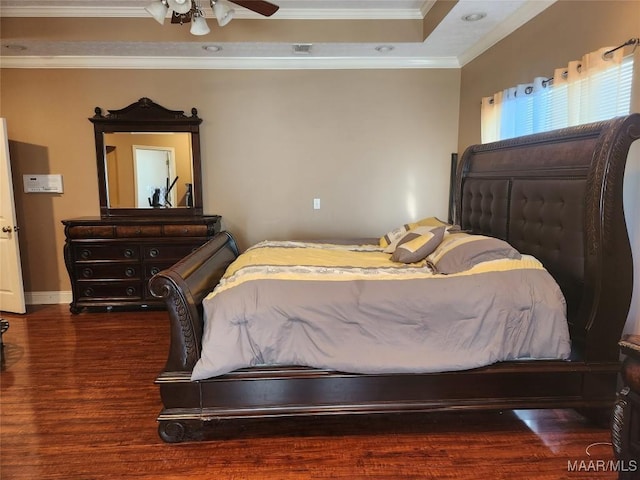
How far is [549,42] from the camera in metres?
2.70

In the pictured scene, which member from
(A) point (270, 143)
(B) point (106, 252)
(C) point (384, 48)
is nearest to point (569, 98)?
(C) point (384, 48)

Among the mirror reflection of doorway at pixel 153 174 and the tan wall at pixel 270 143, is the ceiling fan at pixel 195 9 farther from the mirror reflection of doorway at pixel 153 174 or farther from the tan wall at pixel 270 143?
the mirror reflection of doorway at pixel 153 174

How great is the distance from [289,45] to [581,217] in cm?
285

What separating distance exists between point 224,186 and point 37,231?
212 centimetres

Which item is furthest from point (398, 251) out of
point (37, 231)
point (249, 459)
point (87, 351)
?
point (37, 231)

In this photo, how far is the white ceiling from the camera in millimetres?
3207

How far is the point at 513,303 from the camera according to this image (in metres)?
1.99

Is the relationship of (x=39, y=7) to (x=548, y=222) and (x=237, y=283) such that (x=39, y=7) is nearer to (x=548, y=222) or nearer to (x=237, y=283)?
(x=237, y=283)

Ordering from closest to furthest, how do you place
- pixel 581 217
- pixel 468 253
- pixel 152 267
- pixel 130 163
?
pixel 581 217
pixel 468 253
pixel 152 267
pixel 130 163

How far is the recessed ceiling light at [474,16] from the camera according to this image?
118 inches

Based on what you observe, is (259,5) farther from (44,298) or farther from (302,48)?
(44,298)

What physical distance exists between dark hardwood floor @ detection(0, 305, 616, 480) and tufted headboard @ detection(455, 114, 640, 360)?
0.55 m

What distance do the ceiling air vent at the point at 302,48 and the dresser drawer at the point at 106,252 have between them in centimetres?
251

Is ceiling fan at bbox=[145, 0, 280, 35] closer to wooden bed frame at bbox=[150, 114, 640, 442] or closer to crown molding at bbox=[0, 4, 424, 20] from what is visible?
crown molding at bbox=[0, 4, 424, 20]
